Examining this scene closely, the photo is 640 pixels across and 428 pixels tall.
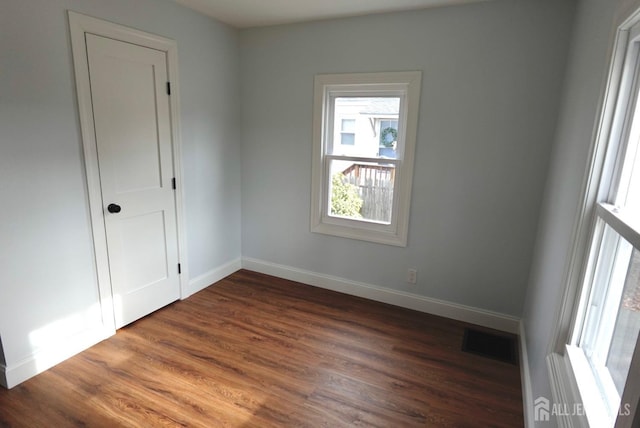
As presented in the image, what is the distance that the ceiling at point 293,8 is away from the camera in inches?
102

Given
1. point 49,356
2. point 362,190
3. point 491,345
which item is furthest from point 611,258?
point 49,356

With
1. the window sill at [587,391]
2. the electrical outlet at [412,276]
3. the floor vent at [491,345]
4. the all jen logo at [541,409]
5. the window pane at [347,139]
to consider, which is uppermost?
the window pane at [347,139]

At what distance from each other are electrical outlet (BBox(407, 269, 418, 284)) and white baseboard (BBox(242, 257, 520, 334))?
125 millimetres

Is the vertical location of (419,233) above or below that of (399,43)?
below

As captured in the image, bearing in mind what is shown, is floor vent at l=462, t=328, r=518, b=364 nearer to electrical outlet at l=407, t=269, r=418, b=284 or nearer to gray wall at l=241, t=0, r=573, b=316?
gray wall at l=241, t=0, r=573, b=316

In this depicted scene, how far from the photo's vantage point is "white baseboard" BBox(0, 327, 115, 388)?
207 cm

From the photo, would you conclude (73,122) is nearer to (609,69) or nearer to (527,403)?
(609,69)

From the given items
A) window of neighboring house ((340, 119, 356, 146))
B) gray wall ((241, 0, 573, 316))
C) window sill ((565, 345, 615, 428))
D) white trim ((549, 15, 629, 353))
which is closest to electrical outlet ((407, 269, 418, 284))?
gray wall ((241, 0, 573, 316))

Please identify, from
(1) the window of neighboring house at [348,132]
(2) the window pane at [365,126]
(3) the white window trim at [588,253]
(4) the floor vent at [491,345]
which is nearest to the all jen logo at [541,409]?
(3) the white window trim at [588,253]

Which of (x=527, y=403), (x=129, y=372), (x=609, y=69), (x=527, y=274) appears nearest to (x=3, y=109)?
(x=129, y=372)

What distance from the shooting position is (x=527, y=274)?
270 centimetres

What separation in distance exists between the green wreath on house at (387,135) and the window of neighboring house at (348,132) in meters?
0.27

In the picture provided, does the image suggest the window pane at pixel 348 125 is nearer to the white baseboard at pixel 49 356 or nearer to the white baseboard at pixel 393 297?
the white baseboard at pixel 393 297

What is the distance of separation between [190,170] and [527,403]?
116 inches
